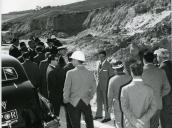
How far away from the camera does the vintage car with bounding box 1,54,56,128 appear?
475 cm

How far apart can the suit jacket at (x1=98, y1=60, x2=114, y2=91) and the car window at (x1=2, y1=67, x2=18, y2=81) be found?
4448 millimetres

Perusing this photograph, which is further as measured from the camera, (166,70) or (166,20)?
(166,20)

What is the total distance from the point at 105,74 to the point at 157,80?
321 centimetres

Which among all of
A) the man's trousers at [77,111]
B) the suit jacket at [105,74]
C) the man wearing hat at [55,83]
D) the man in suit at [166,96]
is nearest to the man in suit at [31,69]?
the man wearing hat at [55,83]

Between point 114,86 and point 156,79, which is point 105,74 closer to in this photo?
point 114,86

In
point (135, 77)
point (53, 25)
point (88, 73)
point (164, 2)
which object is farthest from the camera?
point (53, 25)

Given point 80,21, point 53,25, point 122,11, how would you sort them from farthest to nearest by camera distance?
point 53,25 → point 80,21 → point 122,11

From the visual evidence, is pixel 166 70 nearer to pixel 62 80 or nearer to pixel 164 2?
pixel 62 80

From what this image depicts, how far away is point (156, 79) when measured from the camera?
6.33 metres

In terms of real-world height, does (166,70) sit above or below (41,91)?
above

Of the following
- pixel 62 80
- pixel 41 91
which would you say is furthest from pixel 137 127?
pixel 41 91

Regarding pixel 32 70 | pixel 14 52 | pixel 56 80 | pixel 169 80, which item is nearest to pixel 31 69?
pixel 32 70

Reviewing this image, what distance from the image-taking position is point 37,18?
83.4 metres

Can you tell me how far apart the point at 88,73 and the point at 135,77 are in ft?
5.76
